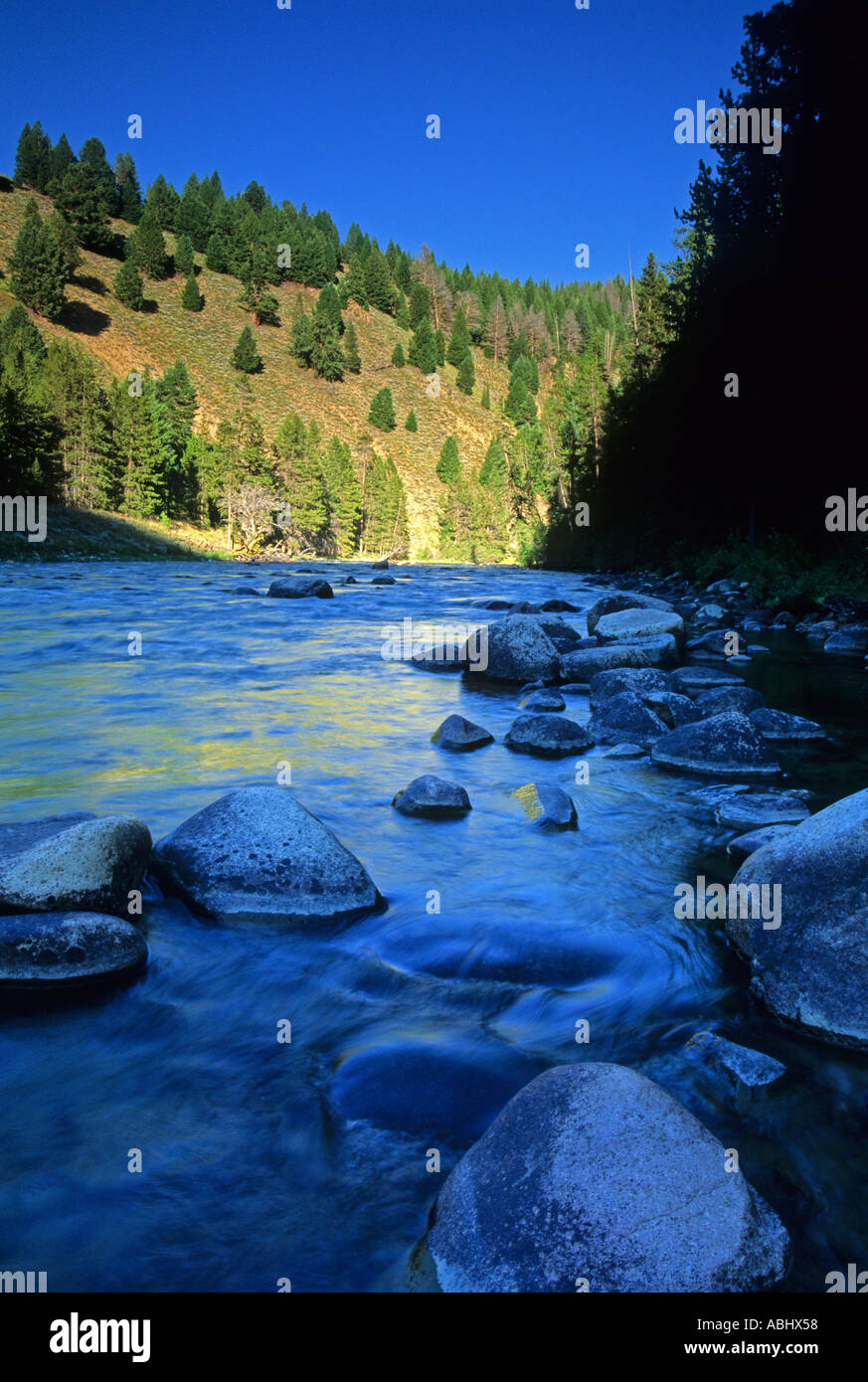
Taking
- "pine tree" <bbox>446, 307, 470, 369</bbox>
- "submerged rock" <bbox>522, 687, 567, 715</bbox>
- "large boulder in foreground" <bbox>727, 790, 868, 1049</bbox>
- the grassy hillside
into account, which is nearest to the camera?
"large boulder in foreground" <bbox>727, 790, 868, 1049</bbox>

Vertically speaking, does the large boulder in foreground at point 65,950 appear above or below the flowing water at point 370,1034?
above

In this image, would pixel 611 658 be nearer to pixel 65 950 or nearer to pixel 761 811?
pixel 761 811

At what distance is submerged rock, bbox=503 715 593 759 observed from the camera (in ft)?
23.1

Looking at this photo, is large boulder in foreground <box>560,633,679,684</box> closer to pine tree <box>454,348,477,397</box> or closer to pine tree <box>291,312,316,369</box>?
pine tree <box>291,312,316,369</box>

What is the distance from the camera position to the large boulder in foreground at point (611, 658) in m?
10.5

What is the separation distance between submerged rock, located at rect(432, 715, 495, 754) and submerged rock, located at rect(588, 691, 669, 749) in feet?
3.21

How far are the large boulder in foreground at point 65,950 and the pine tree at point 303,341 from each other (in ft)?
336

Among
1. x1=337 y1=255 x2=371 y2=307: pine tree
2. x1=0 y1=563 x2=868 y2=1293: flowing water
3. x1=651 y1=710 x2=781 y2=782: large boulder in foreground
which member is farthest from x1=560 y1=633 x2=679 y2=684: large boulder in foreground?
x1=337 y1=255 x2=371 y2=307: pine tree

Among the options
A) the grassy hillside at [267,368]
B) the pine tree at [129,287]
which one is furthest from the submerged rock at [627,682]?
the pine tree at [129,287]

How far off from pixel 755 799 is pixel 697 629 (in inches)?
408

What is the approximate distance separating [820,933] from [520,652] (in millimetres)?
7626

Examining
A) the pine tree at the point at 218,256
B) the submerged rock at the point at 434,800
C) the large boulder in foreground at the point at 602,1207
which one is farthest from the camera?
the pine tree at the point at 218,256

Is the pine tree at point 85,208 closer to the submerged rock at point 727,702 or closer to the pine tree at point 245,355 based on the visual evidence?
the pine tree at point 245,355

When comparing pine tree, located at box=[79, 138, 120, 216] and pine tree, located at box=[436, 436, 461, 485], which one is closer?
pine tree, located at box=[436, 436, 461, 485]
